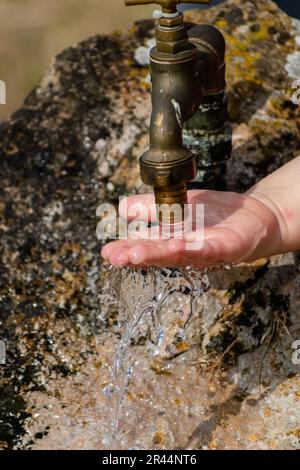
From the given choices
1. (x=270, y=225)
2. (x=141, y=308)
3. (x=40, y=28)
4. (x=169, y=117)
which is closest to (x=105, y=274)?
(x=141, y=308)

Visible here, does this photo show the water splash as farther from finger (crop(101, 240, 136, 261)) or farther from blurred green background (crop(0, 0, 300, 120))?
blurred green background (crop(0, 0, 300, 120))

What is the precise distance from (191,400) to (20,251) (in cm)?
52

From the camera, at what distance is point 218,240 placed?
117 cm

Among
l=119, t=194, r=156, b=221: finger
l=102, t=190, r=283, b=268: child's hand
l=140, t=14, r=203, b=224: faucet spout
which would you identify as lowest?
l=119, t=194, r=156, b=221: finger

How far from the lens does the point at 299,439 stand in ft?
4.39

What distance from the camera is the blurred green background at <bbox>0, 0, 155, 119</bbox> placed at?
3592 millimetres

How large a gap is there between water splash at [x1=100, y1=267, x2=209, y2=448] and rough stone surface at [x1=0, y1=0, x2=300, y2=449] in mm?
23

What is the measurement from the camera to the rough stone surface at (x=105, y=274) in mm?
1429

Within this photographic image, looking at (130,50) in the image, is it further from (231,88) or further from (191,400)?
(191,400)

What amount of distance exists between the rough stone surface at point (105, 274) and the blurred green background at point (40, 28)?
1.72 metres

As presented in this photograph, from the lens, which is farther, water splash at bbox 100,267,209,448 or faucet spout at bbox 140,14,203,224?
water splash at bbox 100,267,209,448

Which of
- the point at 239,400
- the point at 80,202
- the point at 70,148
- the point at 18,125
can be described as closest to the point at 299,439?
the point at 239,400

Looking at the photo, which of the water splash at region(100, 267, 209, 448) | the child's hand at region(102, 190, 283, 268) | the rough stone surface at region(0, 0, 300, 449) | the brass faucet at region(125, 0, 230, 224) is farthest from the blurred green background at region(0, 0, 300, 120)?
the brass faucet at region(125, 0, 230, 224)

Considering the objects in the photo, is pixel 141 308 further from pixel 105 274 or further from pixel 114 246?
pixel 114 246
